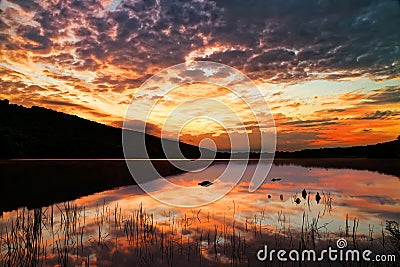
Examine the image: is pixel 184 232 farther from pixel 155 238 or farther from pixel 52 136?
pixel 52 136

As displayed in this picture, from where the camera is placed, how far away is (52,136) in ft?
454

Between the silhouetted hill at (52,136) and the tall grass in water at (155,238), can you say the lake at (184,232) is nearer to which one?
the tall grass in water at (155,238)

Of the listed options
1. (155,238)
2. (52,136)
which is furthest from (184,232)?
(52,136)

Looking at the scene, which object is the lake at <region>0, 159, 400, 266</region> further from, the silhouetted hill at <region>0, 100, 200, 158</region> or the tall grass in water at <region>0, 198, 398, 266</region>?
the silhouetted hill at <region>0, 100, 200, 158</region>

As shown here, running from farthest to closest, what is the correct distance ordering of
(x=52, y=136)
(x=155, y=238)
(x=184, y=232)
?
(x=52, y=136) < (x=184, y=232) < (x=155, y=238)

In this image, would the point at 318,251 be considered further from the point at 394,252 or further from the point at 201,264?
the point at 201,264

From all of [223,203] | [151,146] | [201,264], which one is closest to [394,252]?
[201,264]

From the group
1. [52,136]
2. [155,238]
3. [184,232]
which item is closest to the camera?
[155,238]

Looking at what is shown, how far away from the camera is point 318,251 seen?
11.9m

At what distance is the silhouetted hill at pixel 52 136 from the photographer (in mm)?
108512

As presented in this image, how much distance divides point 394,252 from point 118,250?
10.1 meters

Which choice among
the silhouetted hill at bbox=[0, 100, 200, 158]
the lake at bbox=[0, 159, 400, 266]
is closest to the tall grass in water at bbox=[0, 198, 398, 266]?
the lake at bbox=[0, 159, 400, 266]

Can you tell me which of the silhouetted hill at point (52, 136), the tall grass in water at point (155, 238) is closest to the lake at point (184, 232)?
the tall grass in water at point (155, 238)

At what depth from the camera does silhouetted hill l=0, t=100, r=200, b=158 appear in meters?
109
